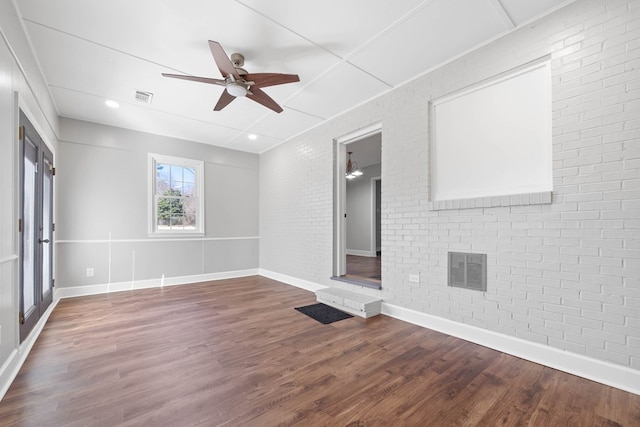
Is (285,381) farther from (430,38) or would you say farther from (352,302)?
(430,38)

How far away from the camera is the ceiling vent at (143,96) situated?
146 inches

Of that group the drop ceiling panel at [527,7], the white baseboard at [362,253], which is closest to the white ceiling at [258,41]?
the drop ceiling panel at [527,7]

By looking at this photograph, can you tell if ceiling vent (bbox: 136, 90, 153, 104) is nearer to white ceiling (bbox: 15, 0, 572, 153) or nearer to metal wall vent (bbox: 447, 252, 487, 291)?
white ceiling (bbox: 15, 0, 572, 153)

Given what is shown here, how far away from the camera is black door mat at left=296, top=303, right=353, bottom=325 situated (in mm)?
3402

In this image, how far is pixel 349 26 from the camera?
2.53 metres

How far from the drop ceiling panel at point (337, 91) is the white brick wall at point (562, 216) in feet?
1.64

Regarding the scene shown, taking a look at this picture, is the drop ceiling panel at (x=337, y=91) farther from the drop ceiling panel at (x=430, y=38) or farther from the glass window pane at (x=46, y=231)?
the glass window pane at (x=46, y=231)

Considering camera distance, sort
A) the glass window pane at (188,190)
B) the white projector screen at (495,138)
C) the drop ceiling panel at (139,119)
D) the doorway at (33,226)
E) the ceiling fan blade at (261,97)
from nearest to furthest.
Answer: the white projector screen at (495,138)
the doorway at (33,226)
the ceiling fan blade at (261,97)
the drop ceiling panel at (139,119)
the glass window pane at (188,190)

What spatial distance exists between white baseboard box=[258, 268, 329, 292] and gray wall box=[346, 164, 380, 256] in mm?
3740

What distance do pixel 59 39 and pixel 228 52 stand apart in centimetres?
160

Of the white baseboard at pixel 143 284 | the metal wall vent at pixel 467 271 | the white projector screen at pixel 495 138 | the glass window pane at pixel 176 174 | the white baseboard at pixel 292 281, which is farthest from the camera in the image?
the glass window pane at pixel 176 174

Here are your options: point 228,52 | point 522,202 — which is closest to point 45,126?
point 228,52

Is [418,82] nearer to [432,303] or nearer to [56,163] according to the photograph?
[432,303]

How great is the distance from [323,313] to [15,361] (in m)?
2.90
